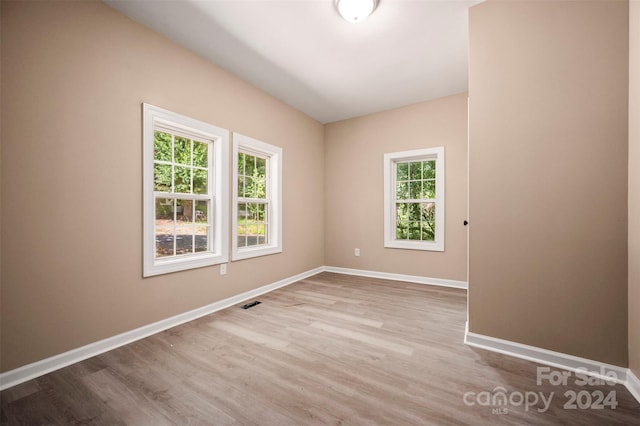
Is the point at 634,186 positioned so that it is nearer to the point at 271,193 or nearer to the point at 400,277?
the point at 400,277

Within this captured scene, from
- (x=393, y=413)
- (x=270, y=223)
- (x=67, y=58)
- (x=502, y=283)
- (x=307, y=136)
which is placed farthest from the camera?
(x=307, y=136)

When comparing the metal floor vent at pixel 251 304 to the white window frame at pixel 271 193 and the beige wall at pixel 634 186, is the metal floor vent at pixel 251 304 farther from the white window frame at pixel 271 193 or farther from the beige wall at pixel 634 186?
the beige wall at pixel 634 186

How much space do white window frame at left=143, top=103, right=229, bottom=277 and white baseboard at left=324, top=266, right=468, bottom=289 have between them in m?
2.31

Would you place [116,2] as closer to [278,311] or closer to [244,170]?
[244,170]

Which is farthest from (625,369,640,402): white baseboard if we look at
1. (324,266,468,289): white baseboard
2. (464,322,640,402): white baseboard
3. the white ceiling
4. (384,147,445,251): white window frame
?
the white ceiling

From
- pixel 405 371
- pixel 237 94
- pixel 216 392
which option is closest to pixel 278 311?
pixel 216 392

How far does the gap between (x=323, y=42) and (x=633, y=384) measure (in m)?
3.46

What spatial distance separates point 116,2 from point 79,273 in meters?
2.16

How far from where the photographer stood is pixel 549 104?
5.98 feet

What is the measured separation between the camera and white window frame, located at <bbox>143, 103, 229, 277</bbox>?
7.52 feet

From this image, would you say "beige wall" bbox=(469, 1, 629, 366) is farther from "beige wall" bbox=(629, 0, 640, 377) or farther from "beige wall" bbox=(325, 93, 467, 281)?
"beige wall" bbox=(325, 93, 467, 281)

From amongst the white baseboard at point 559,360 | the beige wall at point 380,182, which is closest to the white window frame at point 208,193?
the beige wall at point 380,182

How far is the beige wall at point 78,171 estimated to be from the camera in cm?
164

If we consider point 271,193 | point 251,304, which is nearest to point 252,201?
point 271,193
